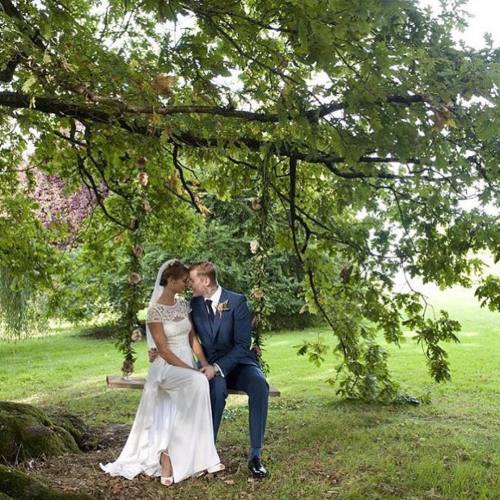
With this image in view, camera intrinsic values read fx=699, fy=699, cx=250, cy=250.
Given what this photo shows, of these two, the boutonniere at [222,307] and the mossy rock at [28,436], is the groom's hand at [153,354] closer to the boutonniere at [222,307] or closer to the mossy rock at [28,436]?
the boutonniere at [222,307]

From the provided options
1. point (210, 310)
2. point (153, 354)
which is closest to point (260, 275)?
point (210, 310)

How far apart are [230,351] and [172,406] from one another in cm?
73

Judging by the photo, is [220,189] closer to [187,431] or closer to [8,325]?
[187,431]

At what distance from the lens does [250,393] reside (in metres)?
6.36

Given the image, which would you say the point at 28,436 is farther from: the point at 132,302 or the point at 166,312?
the point at 166,312

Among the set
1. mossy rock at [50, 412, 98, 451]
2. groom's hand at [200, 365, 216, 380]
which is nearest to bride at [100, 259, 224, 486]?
groom's hand at [200, 365, 216, 380]

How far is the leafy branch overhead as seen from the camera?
16.6ft

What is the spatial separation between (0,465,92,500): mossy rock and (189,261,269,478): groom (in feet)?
6.08

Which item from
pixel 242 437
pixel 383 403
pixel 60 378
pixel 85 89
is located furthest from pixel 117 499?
pixel 60 378

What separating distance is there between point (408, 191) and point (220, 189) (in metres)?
2.47

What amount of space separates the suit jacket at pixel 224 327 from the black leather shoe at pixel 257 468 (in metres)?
0.90

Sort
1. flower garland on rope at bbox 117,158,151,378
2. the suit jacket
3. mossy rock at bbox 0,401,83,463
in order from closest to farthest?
mossy rock at bbox 0,401,83,463, the suit jacket, flower garland on rope at bbox 117,158,151,378

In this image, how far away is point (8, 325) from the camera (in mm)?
14391

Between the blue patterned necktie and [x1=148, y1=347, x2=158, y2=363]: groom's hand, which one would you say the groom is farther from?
[x1=148, y1=347, x2=158, y2=363]: groom's hand
